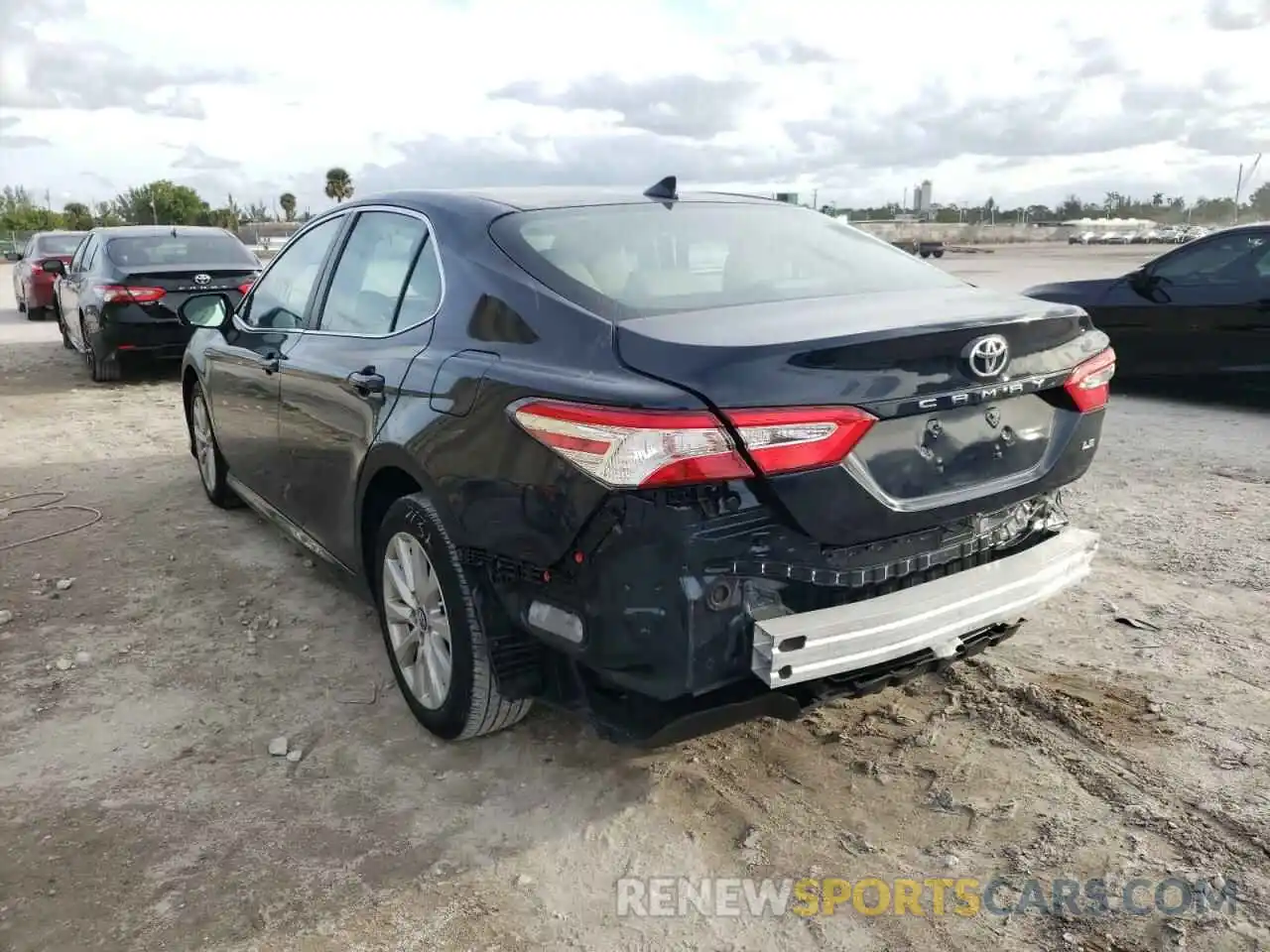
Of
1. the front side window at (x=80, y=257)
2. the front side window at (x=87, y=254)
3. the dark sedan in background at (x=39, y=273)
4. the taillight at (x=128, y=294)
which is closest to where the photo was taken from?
the taillight at (x=128, y=294)

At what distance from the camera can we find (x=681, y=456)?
7.54 ft

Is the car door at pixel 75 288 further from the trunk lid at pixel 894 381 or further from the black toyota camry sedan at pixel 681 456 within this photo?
the trunk lid at pixel 894 381

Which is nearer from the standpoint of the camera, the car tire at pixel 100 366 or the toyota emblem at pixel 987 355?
the toyota emblem at pixel 987 355

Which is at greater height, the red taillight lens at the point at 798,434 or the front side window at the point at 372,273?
the front side window at the point at 372,273

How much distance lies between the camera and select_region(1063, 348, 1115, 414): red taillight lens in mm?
2961

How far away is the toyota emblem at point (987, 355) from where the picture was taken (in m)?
2.62

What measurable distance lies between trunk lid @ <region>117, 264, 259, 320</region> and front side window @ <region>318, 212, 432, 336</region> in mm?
6517

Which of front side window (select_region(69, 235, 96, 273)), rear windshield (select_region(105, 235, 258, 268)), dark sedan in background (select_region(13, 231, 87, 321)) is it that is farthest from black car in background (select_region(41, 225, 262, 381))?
dark sedan in background (select_region(13, 231, 87, 321))

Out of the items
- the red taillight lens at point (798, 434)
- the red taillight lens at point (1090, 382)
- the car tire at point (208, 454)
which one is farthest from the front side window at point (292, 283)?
Answer: the red taillight lens at point (1090, 382)

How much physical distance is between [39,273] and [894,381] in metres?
18.2

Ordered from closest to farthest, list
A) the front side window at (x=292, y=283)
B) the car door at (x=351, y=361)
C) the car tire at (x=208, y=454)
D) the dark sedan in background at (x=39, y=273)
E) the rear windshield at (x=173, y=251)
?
the car door at (x=351, y=361) < the front side window at (x=292, y=283) < the car tire at (x=208, y=454) < the rear windshield at (x=173, y=251) < the dark sedan in background at (x=39, y=273)

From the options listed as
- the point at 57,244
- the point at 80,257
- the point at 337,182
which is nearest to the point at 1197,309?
the point at 80,257

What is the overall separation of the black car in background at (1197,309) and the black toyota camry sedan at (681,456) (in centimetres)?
568

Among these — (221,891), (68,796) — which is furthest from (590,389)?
(68,796)
